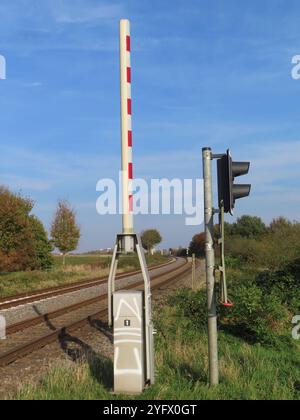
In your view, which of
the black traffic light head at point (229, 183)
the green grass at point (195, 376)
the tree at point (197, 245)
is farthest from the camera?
the tree at point (197, 245)

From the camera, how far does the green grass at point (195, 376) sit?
5973mm

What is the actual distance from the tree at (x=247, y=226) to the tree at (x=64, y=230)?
2866 cm

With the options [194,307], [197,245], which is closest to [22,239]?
[194,307]

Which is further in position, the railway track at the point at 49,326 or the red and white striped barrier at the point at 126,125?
the railway track at the point at 49,326

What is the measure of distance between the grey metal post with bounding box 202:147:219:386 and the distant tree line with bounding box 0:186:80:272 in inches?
1262

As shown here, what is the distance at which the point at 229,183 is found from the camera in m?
6.11

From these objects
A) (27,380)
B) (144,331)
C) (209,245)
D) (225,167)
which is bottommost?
(27,380)

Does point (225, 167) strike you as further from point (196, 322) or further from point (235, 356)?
point (196, 322)

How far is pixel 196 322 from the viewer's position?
11.4 metres

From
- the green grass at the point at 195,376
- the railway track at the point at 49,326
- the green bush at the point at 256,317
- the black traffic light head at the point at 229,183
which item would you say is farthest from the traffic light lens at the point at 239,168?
the railway track at the point at 49,326

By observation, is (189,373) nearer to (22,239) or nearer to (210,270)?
(210,270)

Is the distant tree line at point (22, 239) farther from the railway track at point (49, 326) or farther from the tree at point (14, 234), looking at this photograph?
the railway track at point (49, 326)
